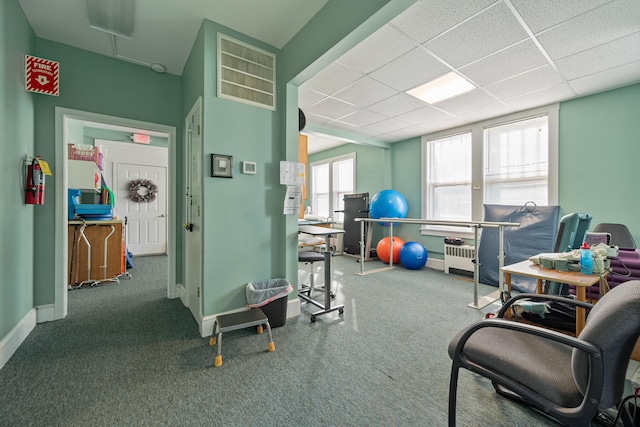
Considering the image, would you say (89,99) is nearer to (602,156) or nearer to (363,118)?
(363,118)

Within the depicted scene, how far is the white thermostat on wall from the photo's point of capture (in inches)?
96.3

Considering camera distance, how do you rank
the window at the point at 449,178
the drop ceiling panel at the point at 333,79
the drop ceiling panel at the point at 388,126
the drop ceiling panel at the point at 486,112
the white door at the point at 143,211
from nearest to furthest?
the drop ceiling panel at the point at 333,79 < the drop ceiling panel at the point at 486,112 < the drop ceiling panel at the point at 388,126 < the window at the point at 449,178 < the white door at the point at 143,211

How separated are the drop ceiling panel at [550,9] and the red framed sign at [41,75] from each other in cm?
389

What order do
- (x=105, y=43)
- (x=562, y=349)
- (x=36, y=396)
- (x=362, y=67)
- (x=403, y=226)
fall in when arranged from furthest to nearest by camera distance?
(x=403, y=226), (x=362, y=67), (x=105, y=43), (x=36, y=396), (x=562, y=349)

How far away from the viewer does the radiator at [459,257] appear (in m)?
4.29

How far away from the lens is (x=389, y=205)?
517 cm

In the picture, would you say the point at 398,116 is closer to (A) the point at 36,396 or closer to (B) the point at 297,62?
(B) the point at 297,62

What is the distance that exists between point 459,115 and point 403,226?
2.36 meters

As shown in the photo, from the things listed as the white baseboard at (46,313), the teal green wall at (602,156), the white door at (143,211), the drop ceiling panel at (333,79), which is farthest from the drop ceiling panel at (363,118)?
the white door at (143,211)

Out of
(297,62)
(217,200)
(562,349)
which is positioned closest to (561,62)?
(297,62)

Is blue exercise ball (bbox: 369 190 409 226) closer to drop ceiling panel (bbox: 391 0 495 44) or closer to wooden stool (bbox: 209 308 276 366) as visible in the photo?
drop ceiling panel (bbox: 391 0 495 44)

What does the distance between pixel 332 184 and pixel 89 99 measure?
521 cm

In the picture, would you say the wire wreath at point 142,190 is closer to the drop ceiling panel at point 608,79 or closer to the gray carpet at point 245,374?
the gray carpet at point 245,374

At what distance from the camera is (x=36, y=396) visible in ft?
5.07
